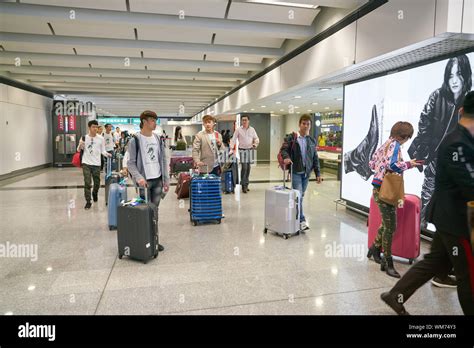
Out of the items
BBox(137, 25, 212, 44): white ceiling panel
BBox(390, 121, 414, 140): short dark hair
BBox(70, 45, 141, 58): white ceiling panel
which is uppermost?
BBox(137, 25, 212, 44): white ceiling panel

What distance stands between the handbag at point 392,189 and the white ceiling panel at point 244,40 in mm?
4327

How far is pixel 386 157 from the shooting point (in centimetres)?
318

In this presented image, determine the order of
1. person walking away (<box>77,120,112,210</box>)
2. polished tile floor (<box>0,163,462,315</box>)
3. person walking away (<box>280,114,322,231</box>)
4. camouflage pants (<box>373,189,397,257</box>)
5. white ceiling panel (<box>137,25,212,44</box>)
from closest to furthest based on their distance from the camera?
polished tile floor (<box>0,163,462,315</box>)
camouflage pants (<box>373,189,397,257</box>)
person walking away (<box>280,114,322,231</box>)
white ceiling panel (<box>137,25,212,44</box>)
person walking away (<box>77,120,112,210</box>)

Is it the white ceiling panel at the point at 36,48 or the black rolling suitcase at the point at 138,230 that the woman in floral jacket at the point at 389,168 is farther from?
the white ceiling panel at the point at 36,48

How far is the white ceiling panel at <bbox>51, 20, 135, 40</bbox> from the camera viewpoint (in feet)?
19.0

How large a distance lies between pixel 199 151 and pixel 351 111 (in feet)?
9.04

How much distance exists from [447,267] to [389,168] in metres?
1.09

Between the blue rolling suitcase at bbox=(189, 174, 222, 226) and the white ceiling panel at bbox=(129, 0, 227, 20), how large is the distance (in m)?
2.56

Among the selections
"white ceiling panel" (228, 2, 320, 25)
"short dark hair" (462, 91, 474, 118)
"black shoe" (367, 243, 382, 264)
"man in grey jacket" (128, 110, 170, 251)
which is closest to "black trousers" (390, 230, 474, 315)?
"short dark hair" (462, 91, 474, 118)

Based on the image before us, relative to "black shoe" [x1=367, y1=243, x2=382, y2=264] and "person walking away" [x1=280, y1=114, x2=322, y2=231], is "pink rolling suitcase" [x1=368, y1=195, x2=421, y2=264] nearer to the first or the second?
"black shoe" [x1=367, y1=243, x2=382, y2=264]

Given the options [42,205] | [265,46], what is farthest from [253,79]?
[42,205]

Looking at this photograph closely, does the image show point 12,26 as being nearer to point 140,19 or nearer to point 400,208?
point 140,19
